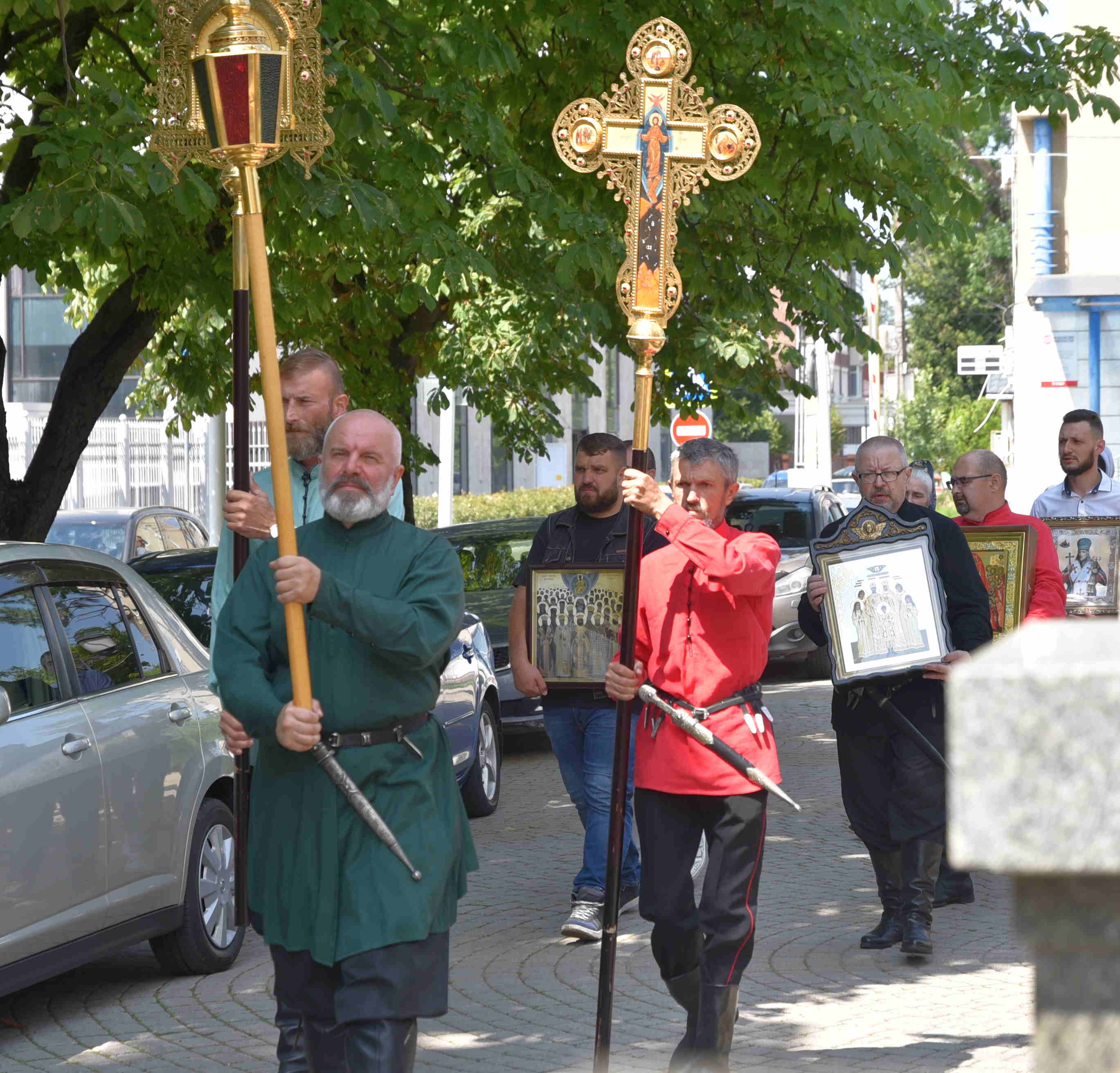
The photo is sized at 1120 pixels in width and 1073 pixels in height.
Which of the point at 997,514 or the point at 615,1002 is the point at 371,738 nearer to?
the point at 615,1002

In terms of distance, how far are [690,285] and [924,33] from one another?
A: 7.52 ft

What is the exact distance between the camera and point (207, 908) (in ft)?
23.2

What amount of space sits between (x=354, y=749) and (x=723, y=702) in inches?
57.8

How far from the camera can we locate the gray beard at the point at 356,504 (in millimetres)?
4562

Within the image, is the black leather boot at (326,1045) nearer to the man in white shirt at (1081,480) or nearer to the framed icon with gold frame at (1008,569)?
the framed icon with gold frame at (1008,569)

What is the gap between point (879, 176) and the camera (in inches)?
466

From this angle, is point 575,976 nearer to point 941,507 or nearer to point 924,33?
point 924,33

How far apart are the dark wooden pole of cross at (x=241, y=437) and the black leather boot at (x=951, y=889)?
369 centimetres

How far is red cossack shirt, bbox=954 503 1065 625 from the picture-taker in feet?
26.2

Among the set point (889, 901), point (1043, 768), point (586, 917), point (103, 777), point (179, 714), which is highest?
point (1043, 768)

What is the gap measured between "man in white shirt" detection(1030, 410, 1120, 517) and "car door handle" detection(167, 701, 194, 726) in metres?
4.60

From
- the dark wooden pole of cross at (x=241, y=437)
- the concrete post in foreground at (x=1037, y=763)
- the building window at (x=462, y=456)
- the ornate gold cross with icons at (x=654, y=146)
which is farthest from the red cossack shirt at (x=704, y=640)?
the building window at (x=462, y=456)

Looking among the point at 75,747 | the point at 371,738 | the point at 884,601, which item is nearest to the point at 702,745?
the point at 371,738

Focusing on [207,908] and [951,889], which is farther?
[951,889]
